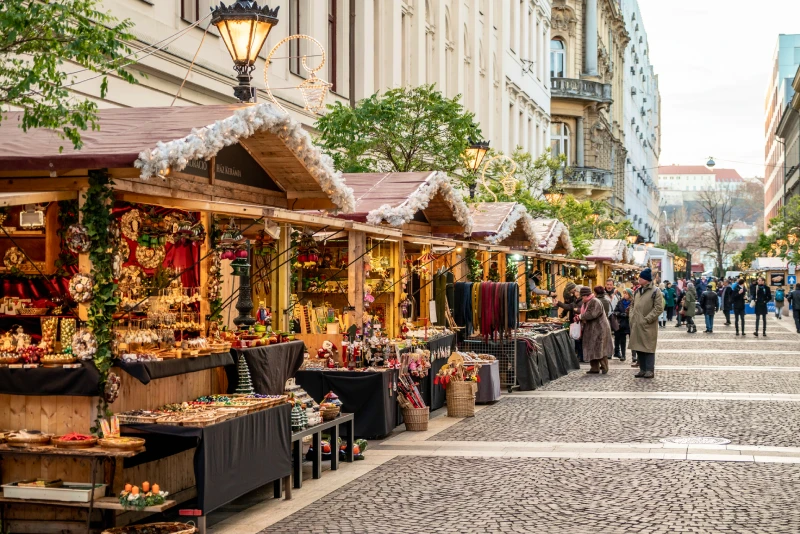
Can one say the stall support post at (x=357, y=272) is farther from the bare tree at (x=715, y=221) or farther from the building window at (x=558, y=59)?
the bare tree at (x=715, y=221)

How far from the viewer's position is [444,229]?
19.2 metres

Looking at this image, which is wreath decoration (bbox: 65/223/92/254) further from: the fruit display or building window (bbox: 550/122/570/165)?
building window (bbox: 550/122/570/165)

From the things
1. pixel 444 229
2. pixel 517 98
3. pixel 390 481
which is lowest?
pixel 390 481

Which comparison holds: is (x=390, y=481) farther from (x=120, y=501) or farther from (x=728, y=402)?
(x=728, y=402)

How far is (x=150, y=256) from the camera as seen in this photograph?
10758mm

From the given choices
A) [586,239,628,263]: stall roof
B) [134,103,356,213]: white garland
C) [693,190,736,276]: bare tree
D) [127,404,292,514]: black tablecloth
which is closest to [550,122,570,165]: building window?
[586,239,628,263]: stall roof

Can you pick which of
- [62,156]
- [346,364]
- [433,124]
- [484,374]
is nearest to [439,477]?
[346,364]

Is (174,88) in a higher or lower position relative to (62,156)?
higher

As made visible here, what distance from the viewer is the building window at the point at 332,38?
24734 mm

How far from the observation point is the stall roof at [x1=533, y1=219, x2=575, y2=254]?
25.4m

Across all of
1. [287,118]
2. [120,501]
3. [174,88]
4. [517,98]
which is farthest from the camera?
[517,98]

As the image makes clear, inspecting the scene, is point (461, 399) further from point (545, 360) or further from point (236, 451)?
point (236, 451)

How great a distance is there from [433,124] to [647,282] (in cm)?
486

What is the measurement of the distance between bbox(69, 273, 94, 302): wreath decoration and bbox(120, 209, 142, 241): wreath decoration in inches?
61.9
